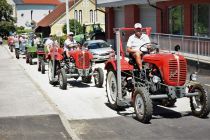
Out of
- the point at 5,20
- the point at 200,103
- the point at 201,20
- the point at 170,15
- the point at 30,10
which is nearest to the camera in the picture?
the point at 200,103

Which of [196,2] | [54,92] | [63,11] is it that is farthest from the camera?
[63,11]

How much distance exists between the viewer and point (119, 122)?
11.2 metres

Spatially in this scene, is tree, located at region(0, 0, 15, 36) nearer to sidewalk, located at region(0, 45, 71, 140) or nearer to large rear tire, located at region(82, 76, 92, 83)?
sidewalk, located at region(0, 45, 71, 140)

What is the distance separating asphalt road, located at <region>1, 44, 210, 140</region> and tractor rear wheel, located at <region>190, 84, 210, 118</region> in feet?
0.50

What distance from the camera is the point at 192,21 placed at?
25094 millimetres

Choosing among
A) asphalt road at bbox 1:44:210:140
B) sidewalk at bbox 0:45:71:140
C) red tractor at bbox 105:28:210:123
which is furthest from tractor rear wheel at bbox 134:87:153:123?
sidewalk at bbox 0:45:71:140

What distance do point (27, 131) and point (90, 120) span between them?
1675 mm

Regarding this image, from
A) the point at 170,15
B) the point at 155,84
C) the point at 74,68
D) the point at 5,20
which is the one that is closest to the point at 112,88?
the point at 155,84

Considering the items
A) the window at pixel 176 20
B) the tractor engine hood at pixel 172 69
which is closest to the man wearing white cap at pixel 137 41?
the tractor engine hood at pixel 172 69

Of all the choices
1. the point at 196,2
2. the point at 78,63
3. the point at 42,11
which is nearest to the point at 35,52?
the point at 196,2

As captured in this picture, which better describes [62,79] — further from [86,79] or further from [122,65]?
[122,65]

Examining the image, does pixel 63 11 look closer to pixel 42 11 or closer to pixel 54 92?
pixel 42 11

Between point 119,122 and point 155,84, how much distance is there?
1157mm

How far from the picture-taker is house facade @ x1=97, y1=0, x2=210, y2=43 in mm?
24406
